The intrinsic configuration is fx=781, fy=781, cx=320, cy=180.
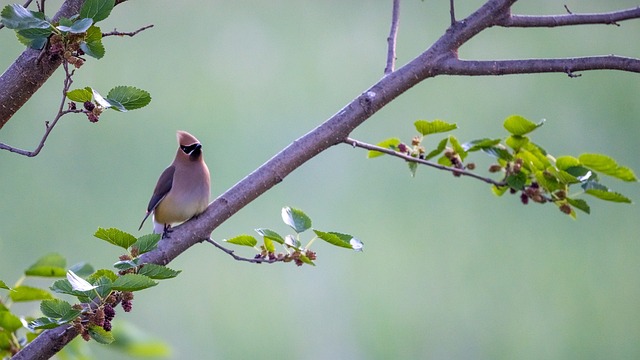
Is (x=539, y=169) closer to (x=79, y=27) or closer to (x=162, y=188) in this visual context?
(x=79, y=27)

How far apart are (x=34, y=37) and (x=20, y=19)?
1.3 inches

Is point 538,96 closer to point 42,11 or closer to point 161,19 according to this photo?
point 161,19

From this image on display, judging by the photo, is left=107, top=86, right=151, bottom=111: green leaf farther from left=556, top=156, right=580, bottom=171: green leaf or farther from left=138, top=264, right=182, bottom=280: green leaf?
left=556, top=156, right=580, bottom=171: green leaf

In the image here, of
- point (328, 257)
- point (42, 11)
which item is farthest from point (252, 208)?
point (42, 11)

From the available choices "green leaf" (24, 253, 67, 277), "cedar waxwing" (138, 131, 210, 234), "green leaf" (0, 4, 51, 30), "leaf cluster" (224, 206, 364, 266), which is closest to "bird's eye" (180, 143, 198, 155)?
"cedar waxwing" (138, 131, 210, 234)

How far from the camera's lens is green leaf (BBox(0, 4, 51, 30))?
3.22 ft

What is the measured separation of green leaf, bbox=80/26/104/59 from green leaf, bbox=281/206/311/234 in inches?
15.3

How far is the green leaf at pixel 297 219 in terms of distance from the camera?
1.24m

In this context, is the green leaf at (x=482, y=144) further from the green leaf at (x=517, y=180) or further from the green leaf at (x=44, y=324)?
the green leaf at (x=44, y=324)

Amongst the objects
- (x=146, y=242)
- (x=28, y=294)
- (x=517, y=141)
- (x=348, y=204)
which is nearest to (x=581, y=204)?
(x=517, y=141)

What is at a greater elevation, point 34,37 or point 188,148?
point 34,37

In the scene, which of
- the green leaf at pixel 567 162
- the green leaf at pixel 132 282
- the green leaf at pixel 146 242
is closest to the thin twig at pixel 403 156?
the green leaf at pixel 567 162

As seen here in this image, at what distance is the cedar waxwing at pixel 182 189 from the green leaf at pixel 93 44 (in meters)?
0.75

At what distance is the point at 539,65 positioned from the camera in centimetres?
133
